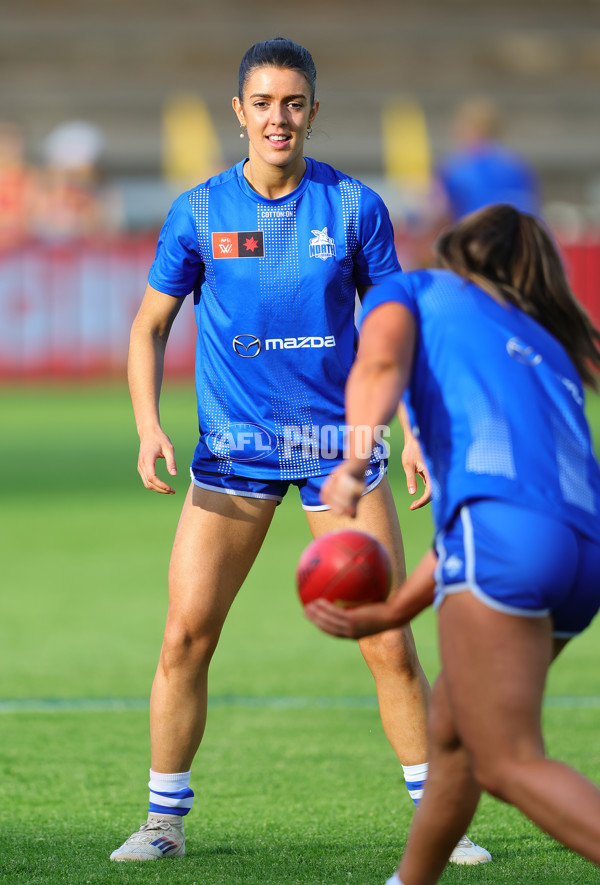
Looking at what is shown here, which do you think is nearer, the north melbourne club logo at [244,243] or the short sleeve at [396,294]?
the short sleeve at [396,294]

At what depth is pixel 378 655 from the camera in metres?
4.22

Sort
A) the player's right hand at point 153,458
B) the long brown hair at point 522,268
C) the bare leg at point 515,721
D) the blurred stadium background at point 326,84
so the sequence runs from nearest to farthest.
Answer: the bare leg at point 515,721
the long brown hair at point 522,268
the player's right hand at point 153,458
the blurred stadium background at point 326,84

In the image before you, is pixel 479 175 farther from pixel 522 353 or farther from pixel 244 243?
pixel 522 353

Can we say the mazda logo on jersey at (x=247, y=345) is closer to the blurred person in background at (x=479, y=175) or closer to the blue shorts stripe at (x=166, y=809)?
the blue shorts stripe at (x=166, y=809)

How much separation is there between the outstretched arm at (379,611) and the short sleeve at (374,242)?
4.21 ft

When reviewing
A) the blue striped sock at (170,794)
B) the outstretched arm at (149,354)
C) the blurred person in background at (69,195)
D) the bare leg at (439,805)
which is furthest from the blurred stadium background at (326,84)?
the bare leg at (439,805)

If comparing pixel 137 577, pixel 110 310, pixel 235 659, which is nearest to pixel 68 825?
pixel 235 659

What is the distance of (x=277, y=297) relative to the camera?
13.8 ft

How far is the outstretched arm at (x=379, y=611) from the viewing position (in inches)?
123

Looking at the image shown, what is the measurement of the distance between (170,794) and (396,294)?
195 cm

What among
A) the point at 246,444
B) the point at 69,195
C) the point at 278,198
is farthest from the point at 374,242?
the point at 69,195

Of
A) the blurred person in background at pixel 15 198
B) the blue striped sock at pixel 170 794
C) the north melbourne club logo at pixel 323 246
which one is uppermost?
the north melbourne club logo at pixel 323 246

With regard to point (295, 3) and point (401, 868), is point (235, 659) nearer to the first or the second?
point (401, 868)

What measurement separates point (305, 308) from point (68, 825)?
1881 mm
